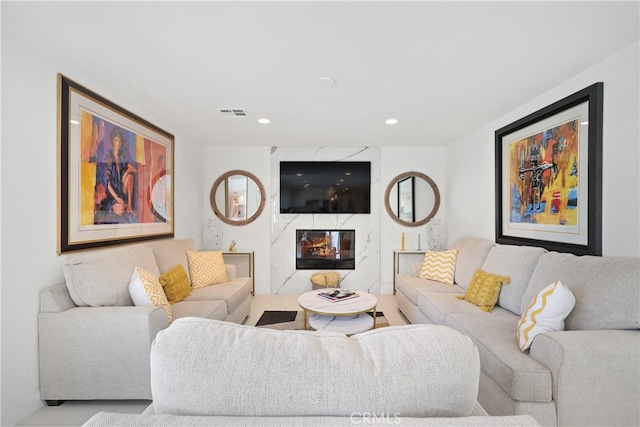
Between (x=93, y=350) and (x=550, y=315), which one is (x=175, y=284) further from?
(x=550, y=315)

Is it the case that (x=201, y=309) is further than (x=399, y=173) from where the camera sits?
No

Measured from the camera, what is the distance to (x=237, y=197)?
473cm

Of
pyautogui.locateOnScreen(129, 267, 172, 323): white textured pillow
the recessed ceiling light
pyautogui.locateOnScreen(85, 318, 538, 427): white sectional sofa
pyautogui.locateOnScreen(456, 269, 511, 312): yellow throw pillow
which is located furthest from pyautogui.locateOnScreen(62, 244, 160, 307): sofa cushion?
pyautogui.locateOnScreen(456, 269, 511, 312): yellow throw pillow

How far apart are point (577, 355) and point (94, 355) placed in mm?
2797

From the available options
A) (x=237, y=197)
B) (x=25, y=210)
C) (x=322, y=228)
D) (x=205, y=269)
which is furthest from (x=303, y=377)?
(x=237, y=197)

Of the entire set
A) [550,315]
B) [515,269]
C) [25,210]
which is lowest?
[550,315]

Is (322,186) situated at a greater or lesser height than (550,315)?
greater

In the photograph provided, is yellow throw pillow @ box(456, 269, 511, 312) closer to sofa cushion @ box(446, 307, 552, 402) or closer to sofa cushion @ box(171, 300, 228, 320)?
sofa cushion @ box(446, 307, 552, 402)

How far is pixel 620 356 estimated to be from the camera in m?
1.46

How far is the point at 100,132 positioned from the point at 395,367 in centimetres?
290

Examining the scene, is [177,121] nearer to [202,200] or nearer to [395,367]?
[202,200]

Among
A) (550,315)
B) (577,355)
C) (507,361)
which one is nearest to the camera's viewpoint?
(577,355)

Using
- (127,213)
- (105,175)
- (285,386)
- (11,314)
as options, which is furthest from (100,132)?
(285,386)

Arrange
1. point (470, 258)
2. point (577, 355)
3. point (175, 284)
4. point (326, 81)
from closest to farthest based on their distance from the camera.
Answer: point (577, 355) → point (326, 81) → point (175, 284) → point (470, 258)
